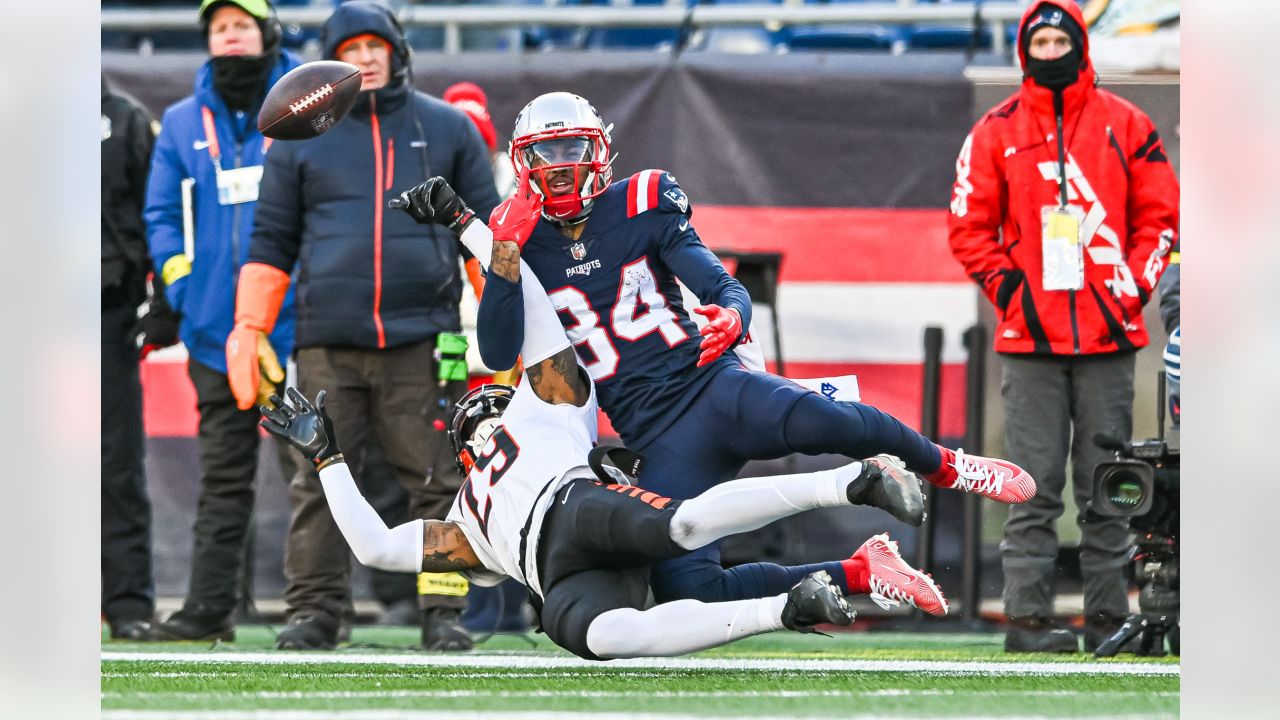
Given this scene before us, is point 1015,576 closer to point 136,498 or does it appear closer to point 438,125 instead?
point 438,125

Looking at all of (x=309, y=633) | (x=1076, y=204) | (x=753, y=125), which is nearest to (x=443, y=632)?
(x=309, y=633)

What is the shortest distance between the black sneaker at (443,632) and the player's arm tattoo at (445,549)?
94 cm

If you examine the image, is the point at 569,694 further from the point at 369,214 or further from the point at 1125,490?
the point at 369,214

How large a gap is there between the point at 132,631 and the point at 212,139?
163 cm

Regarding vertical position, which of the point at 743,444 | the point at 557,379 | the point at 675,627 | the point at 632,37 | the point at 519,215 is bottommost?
the point at 675,627

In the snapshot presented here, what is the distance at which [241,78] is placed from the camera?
604cm

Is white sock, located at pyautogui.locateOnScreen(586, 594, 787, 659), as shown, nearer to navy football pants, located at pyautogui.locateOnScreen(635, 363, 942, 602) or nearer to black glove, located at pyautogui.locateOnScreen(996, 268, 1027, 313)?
navy football pants, located at pyautogui.locateOnScreen(635, 363, 942, 602)

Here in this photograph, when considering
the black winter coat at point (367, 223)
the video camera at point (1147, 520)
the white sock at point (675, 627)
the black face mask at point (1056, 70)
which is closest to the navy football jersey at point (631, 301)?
the white sock at point (675, 627)

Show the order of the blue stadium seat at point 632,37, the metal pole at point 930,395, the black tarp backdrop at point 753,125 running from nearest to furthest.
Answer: the metal pole at point 930,395 → the black tarp backdrop at point 753,125 → the blue stadium seat at point 632,37

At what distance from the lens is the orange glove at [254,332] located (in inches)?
221

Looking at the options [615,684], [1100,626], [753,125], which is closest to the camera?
[615,684]

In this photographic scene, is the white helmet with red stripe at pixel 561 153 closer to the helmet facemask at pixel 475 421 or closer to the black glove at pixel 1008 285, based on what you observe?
the helmet facemask at pixel 475 421

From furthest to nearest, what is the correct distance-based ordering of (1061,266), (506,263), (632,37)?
(632,37) < (1061,266) < (506,263)

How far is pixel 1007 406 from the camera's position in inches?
222
